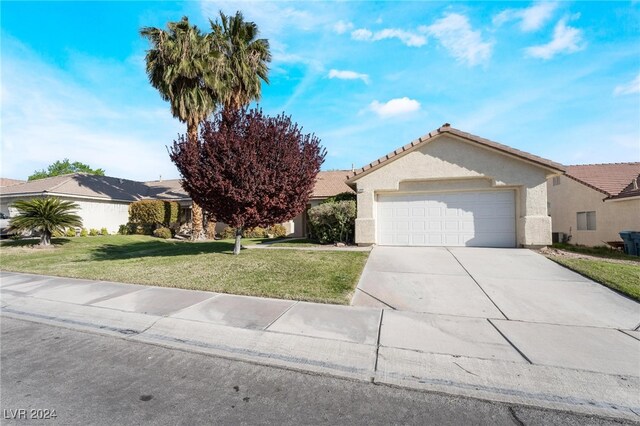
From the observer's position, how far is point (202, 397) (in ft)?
10.2

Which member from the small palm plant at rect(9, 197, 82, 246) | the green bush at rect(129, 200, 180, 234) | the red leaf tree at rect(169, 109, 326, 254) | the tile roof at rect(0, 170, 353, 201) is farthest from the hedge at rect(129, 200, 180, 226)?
the red leaf tree at rect(169, 109, 326, 254)

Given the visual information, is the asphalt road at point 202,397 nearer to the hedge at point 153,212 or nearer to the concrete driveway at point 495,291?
the concrete driveway at point 495,291

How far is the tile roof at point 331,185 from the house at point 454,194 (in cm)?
651

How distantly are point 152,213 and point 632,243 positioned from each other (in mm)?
24565

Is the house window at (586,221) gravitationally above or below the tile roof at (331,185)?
below

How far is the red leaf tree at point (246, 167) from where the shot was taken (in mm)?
9555

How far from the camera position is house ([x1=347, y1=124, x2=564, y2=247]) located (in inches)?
429

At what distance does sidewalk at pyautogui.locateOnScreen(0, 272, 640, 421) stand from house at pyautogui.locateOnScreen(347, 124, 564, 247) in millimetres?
7167

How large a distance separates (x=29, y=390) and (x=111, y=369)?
726 millimetres

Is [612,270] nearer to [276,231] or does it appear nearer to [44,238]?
[276,231]

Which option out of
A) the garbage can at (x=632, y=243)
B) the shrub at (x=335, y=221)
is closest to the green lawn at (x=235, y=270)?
the shrub at (x=335, y=221)

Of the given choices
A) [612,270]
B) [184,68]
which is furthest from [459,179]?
[184,68]

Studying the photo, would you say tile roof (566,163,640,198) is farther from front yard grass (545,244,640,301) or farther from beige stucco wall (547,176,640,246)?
front yard grass (545,244,640,301)

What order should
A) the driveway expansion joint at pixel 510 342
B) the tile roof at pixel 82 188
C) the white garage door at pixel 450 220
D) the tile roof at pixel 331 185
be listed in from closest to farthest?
the driveway expansion joint at pixel 510 342
the white garage door at pixel 450 220
the tile roof at pixel 331 185
the tile roof at pixel 82 188
